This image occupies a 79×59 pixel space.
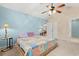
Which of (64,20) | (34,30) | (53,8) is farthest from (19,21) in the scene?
(64,20)

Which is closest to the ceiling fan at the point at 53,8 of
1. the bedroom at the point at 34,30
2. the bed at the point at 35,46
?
the bedroom at the point at 34,30

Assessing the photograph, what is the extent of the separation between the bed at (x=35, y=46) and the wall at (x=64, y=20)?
0.61ft

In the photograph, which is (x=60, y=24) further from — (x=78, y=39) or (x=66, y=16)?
(x=78, y=39)

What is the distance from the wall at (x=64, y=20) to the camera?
161 cm

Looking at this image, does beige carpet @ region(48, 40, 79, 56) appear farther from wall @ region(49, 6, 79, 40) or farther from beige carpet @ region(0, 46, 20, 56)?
beige carpet @ region(0, 46, 20, 56)

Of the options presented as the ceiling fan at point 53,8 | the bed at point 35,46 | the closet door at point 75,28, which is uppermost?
the ceiling fan at point 53,8

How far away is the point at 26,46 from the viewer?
5.19 ft

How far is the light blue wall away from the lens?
63.5 inches

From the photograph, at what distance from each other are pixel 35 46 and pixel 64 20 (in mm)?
659

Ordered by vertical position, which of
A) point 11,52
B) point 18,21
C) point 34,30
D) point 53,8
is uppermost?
point 53,8

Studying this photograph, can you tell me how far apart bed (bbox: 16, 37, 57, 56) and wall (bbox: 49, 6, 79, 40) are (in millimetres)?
186

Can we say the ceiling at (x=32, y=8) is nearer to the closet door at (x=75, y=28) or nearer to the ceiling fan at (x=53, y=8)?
the ceiling fan at (x=53, y=8)

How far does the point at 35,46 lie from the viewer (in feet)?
5.34

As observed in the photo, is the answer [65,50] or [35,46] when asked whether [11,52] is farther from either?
[65,50]
